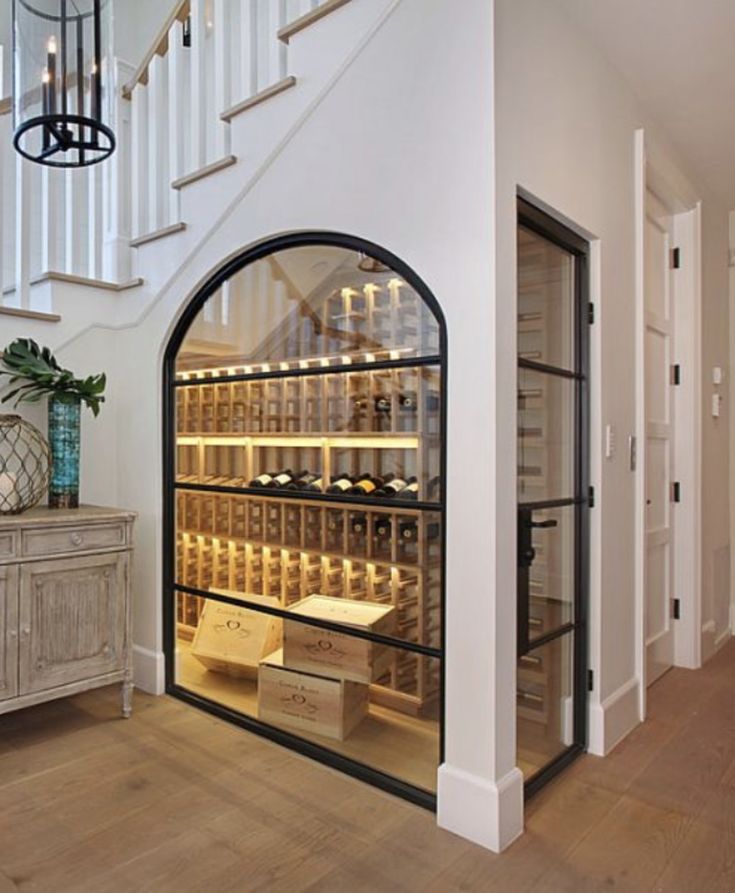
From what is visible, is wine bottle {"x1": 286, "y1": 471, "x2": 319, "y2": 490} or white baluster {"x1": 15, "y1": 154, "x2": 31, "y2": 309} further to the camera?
white baluster {"x1": 15, "y1": 154, "x2": 31, "y2": 309}

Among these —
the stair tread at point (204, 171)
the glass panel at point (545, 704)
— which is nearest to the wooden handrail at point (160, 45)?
the stair tread at point (204, 171)

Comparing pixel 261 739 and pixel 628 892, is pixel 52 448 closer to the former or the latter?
pixel 261 739

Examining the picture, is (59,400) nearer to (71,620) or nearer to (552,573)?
(71,620)

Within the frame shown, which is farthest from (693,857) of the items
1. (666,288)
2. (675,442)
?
(666,288)

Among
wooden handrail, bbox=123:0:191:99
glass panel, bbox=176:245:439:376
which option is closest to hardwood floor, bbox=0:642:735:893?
glass panel, bbox=176:245:439:376

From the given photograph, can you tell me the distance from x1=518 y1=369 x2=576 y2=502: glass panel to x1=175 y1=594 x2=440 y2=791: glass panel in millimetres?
706

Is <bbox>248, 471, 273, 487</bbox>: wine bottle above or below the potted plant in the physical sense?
below

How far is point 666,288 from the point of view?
137 inches

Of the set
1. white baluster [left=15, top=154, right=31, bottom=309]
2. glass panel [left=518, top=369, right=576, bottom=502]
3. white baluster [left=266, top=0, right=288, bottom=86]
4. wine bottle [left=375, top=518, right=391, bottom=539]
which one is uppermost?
white baluster [left=266, top=0, right=288, bottom=86]

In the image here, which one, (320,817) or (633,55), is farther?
(633,55)

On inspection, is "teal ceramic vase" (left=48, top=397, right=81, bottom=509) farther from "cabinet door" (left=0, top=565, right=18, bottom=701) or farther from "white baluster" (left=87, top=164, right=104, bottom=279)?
"white baluster" (left=87, top=164, right=104, bottom=279)

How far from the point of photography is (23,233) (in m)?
3.04

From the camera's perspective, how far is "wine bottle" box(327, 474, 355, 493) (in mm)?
2428

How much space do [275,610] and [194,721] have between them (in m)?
0.62
